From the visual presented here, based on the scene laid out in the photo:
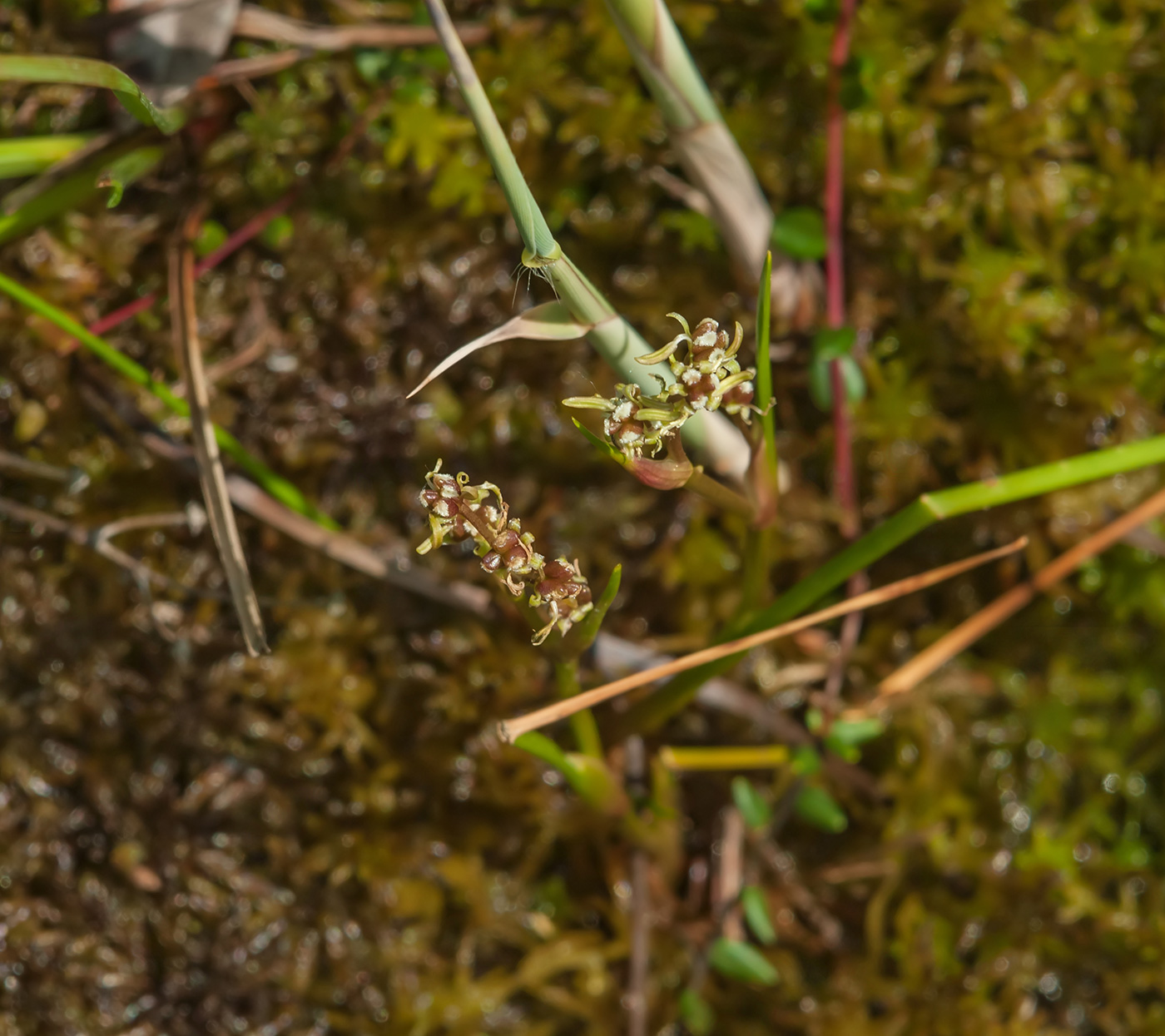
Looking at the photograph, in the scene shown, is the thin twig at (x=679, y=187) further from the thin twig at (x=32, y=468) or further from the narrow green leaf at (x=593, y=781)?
the thin twig at (x=32, y=468)

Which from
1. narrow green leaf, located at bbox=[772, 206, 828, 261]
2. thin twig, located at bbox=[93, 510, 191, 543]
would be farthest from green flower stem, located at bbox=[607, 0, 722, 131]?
thin twig, located at bbox=[93, 510, 191, 543]

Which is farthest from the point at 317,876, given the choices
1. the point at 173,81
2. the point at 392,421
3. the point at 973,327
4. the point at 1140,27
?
the point at 1140,27

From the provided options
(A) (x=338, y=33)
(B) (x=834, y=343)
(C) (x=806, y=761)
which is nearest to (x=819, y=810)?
(C) (x=806, y=761)

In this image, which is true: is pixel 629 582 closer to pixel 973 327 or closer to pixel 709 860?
pixel 709 860

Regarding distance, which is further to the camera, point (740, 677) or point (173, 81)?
point (740, 677)

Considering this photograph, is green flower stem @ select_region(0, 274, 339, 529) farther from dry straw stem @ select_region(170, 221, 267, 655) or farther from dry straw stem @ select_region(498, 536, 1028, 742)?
dry straw stem @ select_region(498, 536, 1028, 742)

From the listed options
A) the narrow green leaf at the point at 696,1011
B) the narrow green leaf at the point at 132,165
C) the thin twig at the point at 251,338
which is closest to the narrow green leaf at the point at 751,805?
the narrow green leaf at the point at 696,1011
